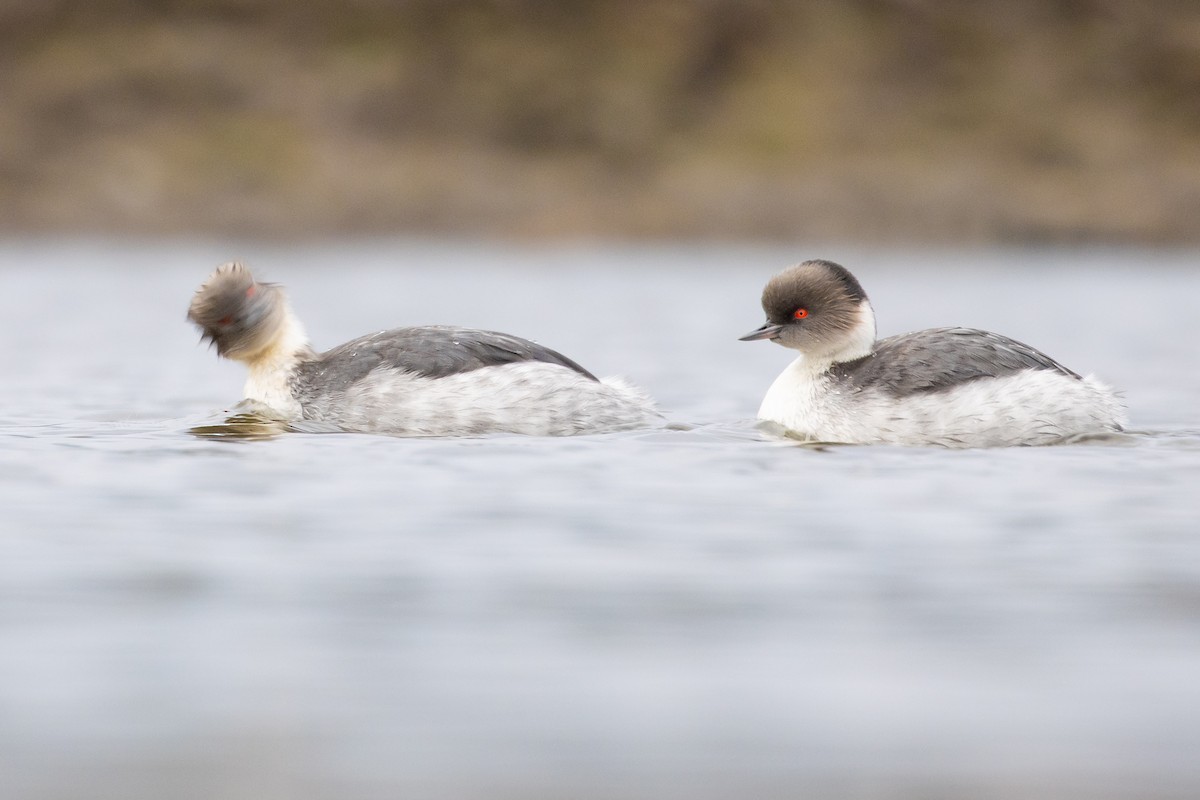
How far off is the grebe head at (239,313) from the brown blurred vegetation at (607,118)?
81.0m

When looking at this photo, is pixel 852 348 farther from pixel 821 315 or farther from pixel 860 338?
pixel 821 315

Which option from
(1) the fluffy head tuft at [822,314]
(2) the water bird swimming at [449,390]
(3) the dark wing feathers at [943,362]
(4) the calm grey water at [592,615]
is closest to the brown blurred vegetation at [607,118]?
(1) the fluffy head tuft at [822,314]

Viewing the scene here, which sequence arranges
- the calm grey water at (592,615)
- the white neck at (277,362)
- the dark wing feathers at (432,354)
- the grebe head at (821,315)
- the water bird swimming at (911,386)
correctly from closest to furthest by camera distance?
the calm grey water at (592,615), the water bird swimming at (911,386), the dark wing feathers at (432,354), the grebe head at (821,315), the white neck at (277,362)

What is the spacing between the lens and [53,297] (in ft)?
123

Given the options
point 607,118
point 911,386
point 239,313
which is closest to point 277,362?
point 239,313

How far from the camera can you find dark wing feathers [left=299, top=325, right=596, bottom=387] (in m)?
12.9

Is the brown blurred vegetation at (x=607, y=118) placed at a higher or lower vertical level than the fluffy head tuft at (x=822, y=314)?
higher

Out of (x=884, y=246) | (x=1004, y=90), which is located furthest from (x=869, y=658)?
(x=1004, y=90)

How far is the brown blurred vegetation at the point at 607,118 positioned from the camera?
324ft

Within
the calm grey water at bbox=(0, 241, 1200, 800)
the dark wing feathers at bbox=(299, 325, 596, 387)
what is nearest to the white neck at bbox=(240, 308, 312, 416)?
the dark wing feathers at bbox=(299, 325, 596, 387)

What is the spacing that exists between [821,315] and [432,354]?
2696 mm

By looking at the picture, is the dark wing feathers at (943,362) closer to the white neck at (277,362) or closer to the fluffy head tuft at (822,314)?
the fluffy head tuft at (822,314)

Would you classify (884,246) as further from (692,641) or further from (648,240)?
(692,641)

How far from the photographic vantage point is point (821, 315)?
13.1 metres
